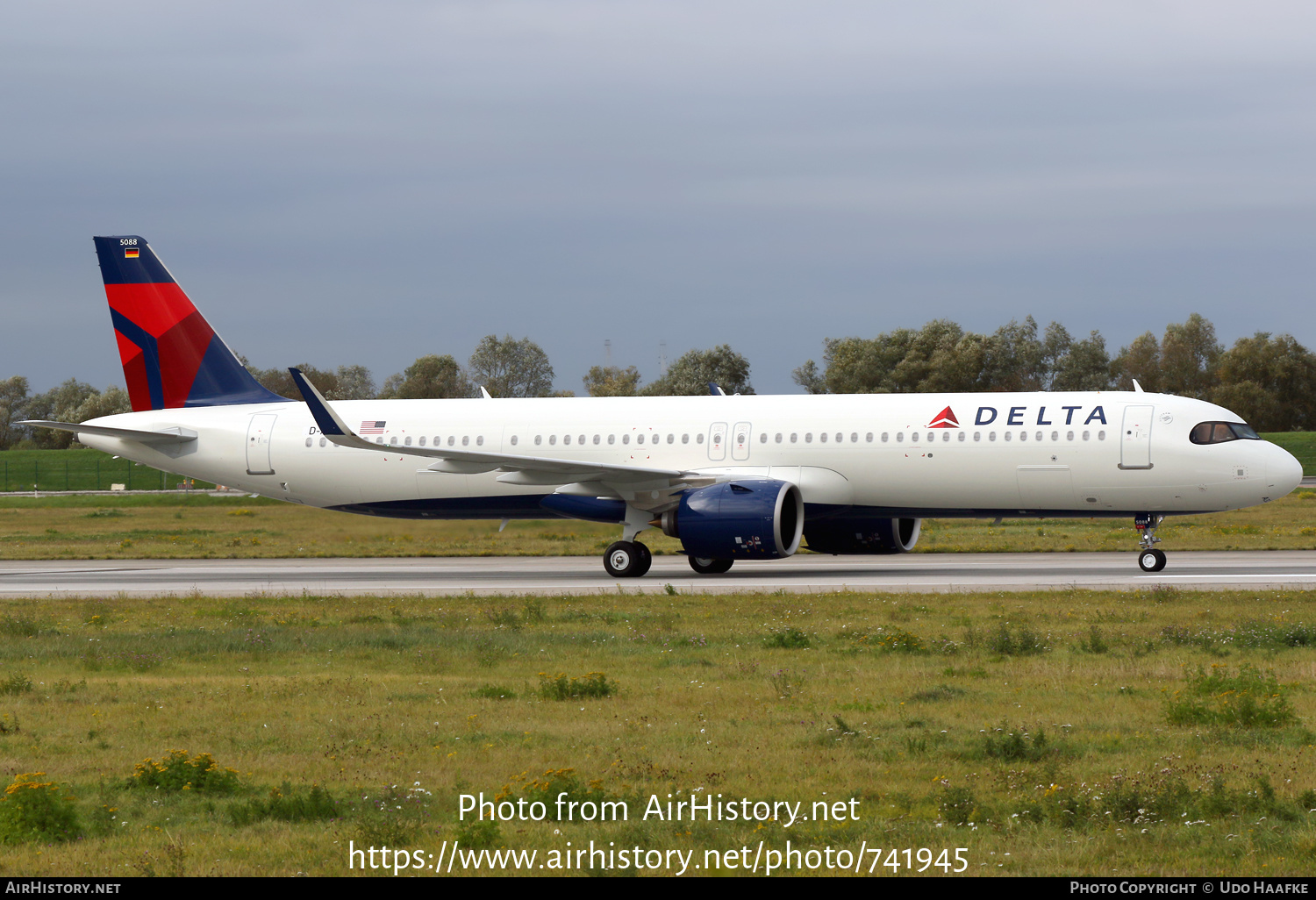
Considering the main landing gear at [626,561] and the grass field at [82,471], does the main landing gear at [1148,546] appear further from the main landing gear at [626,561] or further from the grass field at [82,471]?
the grass field at [82,471]

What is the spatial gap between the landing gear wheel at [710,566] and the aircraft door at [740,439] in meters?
2.33

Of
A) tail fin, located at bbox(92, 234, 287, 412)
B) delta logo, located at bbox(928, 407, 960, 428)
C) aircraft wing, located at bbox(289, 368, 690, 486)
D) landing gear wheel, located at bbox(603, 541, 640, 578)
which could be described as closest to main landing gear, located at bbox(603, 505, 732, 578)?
landing gear wheel, located at bbox(603, 541, 640, 578)

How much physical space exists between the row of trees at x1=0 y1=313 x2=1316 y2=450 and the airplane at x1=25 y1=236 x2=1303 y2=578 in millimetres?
45932

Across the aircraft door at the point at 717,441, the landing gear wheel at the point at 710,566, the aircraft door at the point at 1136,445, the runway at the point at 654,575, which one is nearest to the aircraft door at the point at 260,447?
the runway at the point at 654,575

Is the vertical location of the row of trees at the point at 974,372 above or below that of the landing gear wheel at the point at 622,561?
above

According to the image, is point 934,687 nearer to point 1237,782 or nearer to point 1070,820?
point 1237,782

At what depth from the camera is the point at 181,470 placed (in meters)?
32.4

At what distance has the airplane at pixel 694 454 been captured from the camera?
26.2 meters

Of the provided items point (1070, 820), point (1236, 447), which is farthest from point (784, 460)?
point (1070, 820)

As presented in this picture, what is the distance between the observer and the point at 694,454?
28.8 metres

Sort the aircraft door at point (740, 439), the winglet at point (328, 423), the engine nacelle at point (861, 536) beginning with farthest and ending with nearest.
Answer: the engine nacelle at point (861, 536), the aircraft door at point (740, 439), the winglet at point (328, 423)

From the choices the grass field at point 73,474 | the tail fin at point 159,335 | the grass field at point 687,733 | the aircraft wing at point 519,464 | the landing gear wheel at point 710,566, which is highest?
the tail fin at point 159,335

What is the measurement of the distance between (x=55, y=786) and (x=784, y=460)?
20.7 m

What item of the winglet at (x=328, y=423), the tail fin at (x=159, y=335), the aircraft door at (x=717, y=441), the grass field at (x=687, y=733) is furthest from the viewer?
the tail fin at (x=159, y=335)
